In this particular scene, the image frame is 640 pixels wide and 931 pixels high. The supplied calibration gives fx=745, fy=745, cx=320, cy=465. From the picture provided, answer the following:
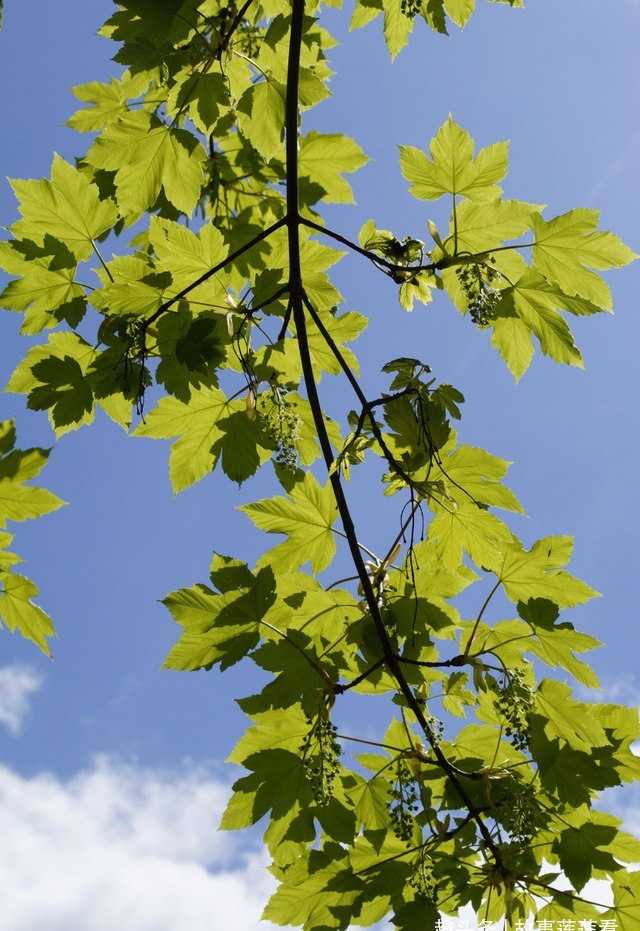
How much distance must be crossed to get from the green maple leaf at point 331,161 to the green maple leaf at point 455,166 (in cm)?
143

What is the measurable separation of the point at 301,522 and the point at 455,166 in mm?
1381

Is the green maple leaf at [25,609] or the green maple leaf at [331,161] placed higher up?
the green maple leaf at [331,161]

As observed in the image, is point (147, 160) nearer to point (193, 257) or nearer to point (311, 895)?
point (193, 257)

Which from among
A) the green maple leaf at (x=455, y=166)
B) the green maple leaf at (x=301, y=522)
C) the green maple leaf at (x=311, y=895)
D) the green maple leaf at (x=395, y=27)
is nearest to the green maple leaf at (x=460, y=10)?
the green maple leaf at (x=395, y=27)

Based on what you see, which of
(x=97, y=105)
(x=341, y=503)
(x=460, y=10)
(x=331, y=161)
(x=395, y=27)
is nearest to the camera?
(x=341, y=503)

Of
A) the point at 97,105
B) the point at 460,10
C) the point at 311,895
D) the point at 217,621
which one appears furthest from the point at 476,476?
the point at 97,105

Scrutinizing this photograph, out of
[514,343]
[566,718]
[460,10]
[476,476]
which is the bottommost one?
[566,718]

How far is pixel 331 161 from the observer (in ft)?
12.9

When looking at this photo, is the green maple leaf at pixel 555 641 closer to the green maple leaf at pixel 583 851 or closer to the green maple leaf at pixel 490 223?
the green maple leaf at pixel 583 851

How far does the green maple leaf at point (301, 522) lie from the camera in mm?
2785

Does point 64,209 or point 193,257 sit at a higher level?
point 64,209

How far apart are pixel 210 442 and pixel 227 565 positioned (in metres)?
0.52

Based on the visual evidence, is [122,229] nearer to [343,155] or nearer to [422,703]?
[343,155]

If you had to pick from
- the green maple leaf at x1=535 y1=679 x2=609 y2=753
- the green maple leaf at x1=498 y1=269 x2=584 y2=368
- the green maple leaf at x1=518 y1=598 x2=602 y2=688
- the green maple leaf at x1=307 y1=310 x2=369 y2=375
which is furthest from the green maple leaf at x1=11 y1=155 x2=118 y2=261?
the green maple leaf at x1=535 y1=679 x2=609 y2=753
